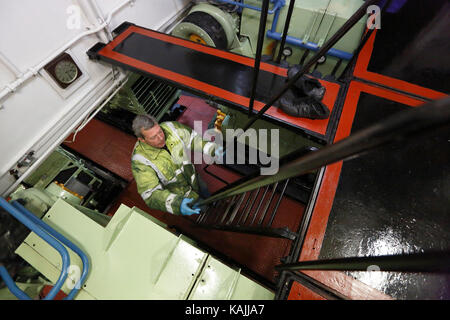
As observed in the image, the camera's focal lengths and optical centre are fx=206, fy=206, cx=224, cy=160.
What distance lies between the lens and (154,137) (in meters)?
2.33

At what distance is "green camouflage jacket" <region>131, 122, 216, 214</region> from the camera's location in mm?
2389

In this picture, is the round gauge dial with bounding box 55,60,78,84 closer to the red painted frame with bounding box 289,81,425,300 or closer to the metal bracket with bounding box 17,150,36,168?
the metal bracket with bounding box 17,150,36,168

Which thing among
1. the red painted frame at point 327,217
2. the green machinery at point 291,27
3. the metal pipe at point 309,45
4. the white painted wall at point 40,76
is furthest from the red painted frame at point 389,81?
the white painted wall at point 40,76

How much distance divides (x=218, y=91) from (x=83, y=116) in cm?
212

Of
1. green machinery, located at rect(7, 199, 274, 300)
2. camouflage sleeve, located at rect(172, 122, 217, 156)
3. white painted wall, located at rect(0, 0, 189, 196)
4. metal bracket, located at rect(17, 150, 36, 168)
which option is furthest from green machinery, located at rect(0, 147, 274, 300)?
camouflage sleeve, located at rect(172, 122, 217, 156)

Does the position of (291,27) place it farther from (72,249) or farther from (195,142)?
(72,249)

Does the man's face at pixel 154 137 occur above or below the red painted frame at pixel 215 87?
below

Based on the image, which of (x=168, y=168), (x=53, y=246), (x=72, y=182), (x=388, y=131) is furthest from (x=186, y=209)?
(x=72, y=182)

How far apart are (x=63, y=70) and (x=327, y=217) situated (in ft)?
11.7

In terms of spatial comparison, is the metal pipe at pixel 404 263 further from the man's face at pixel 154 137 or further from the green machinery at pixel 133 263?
the man's face at pixel 154 137

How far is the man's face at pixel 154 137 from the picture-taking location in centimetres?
226

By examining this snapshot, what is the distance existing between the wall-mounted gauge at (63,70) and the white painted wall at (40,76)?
9cm
